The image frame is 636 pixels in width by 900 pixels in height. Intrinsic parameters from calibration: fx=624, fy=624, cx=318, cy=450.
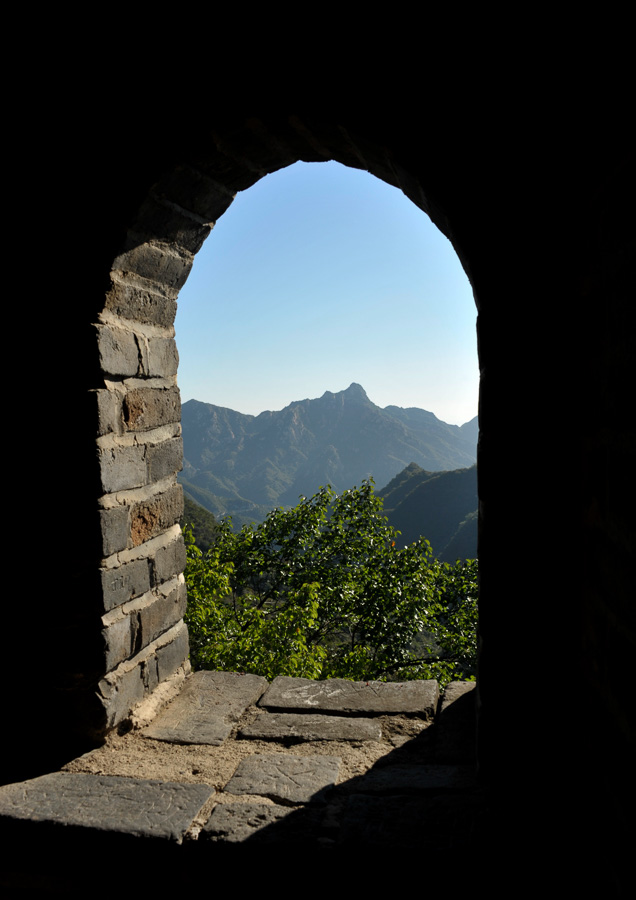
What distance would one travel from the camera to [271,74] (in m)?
1.85

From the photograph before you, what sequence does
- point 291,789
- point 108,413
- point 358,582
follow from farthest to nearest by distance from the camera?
point 358,582 < point 108,413 < point 291,789

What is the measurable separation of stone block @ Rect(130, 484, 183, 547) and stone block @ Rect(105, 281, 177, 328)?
2.19 feet

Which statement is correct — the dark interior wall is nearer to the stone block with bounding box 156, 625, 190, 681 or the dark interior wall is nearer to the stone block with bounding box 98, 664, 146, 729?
the stone block with bounding box 98, 664, 146, 729

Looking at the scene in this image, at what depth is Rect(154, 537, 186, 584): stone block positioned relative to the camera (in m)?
2.40

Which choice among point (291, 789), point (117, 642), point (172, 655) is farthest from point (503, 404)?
A: point (172, 655)

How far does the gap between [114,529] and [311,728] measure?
101 centimetres

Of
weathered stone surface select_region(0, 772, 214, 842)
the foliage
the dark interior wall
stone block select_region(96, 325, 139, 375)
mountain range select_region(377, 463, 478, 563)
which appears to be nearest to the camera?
the dark interior wall

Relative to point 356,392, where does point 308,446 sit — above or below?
below

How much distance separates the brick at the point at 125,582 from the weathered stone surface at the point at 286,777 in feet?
2.23

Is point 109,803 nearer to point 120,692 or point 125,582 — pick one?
point 120,692

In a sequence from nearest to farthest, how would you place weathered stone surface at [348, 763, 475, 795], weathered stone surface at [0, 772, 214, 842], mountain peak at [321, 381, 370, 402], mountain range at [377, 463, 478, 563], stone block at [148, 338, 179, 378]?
weathered stone surface at [0, 772, 214, 842] → weathered stone surface at [348, 763, 475, 795] → stone block at [148, 338, 179, 378] → mountain range at [377, 463, 478, 563] → mountain peak at [321, 381, 370, 402]

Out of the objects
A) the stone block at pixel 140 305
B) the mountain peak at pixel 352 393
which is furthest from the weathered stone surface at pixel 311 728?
the mountain peak at pixel 352 393

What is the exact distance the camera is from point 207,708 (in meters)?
2.42

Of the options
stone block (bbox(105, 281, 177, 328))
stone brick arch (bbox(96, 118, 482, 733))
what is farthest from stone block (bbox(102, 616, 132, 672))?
stone block (bbox(105, 281, 177, 328))
